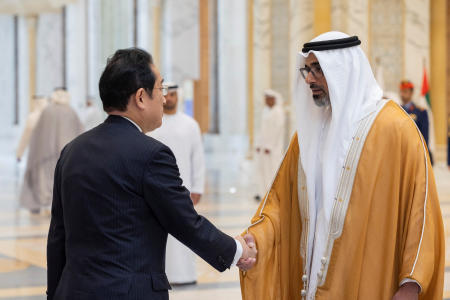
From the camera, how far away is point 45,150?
868cm

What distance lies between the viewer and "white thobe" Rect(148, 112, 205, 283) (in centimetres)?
486

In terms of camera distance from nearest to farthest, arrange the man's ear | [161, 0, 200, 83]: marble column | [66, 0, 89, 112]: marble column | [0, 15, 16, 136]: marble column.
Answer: the man's ear
[161, 0, 200, 83]: marble column
[66, 0, 89, 112]: marble column
[0, 15, 16, 136]: marble column

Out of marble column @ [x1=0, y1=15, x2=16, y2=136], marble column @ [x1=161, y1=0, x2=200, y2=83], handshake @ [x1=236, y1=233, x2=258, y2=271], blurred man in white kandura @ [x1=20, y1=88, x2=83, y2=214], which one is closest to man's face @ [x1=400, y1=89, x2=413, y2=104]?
blurred man in white kandura @ [x1=20, y1=88, x2=83, y2=214]

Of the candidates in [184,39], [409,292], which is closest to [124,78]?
[409,292]

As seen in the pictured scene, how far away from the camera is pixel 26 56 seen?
24.5 meters

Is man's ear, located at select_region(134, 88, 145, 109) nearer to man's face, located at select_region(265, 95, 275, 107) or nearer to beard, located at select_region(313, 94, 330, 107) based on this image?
beard, located at select_region(313, 94, 330, 107)

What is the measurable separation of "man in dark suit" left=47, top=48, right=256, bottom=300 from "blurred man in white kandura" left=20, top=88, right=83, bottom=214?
21.9 feet

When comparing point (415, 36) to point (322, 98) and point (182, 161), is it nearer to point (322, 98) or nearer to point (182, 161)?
point (182, 161)

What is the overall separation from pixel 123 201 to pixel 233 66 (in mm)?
18311

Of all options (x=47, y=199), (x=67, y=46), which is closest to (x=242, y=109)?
(x=67, y=46)

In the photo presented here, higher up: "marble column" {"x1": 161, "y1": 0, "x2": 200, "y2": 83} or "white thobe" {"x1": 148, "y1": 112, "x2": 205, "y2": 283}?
"marble column" {"x1": 161, "y1": 0, "x2": 200, "y2": 83}

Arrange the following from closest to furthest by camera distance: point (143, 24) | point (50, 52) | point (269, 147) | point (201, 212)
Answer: point (201, 212)
point (269, 147)
point (143, 24)
point (50, 52)

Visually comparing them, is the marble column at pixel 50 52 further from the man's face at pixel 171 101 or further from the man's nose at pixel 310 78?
the man's nose at pixel 310 78

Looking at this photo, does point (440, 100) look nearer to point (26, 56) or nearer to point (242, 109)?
point (242, 109)
